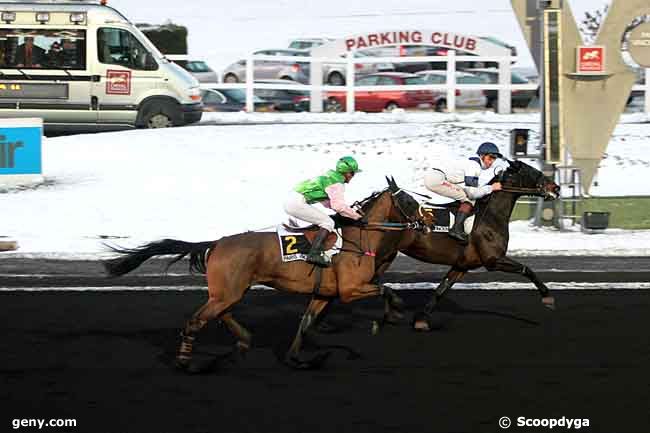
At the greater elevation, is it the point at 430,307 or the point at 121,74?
the point at 121,74

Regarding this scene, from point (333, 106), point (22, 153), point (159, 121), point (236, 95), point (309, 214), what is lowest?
point (309, 214)

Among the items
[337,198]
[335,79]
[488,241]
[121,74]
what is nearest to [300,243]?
[337,198]

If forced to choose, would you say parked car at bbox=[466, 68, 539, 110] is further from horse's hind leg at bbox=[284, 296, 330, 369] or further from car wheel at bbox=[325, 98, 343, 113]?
horse's hind leg at bbox=[284, 296, 330, 369]

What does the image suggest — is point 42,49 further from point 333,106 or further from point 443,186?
point 443,186

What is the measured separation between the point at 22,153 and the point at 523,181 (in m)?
12.0

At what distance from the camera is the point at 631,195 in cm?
2233

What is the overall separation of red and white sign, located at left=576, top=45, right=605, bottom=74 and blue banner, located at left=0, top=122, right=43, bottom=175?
9564 mm

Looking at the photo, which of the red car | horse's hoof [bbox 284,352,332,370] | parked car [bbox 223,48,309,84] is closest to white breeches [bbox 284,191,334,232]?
horse's hoof [bbox 284,352,332,370]

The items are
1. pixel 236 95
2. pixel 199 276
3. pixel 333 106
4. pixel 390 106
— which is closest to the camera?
pixel 199 276

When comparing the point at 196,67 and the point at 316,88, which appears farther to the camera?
the point at 196,67

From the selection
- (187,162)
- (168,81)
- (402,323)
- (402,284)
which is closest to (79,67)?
(168,81)

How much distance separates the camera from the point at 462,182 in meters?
12.5

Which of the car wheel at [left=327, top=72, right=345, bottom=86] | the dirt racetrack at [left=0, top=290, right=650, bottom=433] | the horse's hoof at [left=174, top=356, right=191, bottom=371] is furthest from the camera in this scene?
the car wheel at [left=327, top=72, right=345, bottom=86]

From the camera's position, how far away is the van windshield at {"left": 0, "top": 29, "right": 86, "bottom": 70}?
26484mm
